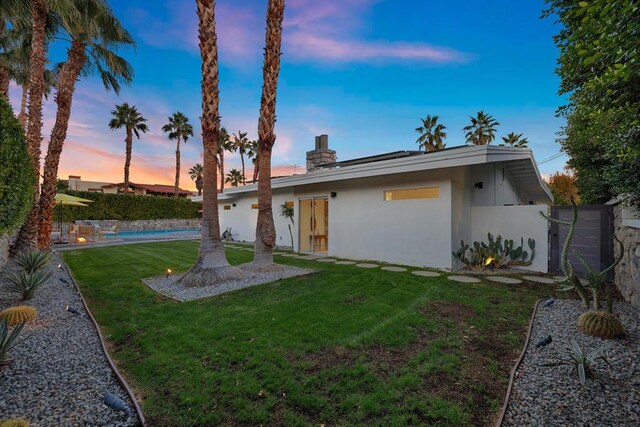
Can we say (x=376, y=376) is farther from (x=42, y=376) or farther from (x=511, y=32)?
(x=511, y=32)

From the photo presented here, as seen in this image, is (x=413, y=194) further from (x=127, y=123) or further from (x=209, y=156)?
(x=127, y=123)

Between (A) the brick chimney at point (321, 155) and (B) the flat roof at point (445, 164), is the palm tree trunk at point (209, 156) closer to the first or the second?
(B) the flat roof at point (445, 164)

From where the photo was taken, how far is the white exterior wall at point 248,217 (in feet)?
46.2

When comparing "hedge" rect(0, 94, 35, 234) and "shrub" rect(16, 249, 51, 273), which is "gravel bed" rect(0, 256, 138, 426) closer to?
"hedge" rect(0, 94, 35, 234)

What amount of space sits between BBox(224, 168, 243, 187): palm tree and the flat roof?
106ft

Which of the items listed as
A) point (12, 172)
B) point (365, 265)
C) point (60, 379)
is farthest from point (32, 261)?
point (365, 265)

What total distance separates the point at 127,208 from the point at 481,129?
3309cm

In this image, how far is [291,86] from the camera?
13445 millimetres

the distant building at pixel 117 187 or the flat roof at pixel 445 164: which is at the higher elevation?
the distant building at pixel 117 187

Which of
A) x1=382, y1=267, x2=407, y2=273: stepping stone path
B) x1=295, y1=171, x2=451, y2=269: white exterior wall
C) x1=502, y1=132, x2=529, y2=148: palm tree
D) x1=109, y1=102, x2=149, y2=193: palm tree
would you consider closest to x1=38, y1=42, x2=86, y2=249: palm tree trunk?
x1=295, y1=171, x2=451, y2=269: white exterior wall

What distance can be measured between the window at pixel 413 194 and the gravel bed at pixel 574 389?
17.3 feet

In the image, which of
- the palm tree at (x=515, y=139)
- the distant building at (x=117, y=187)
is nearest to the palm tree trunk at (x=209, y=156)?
the palm tree at (x=515, y=139)

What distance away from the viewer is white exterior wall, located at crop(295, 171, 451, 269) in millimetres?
8234

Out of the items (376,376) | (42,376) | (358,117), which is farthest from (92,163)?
(376,376)
